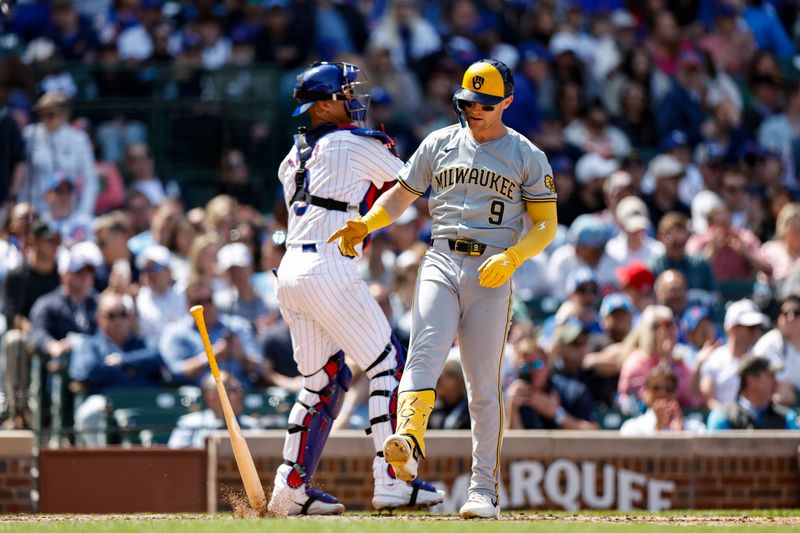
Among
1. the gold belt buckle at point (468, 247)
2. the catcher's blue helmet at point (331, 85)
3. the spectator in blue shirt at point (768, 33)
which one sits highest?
the spectator in blue shirt at point (768, 33)

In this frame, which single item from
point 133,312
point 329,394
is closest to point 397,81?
point 133,312

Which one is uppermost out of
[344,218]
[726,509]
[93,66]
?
[93,66]

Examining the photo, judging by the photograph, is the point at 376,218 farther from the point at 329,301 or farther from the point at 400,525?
the point at 400,525

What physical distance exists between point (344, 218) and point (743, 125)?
10563mm

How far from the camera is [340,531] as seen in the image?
20.8 feet

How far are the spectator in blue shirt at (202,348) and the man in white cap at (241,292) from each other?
308 mm

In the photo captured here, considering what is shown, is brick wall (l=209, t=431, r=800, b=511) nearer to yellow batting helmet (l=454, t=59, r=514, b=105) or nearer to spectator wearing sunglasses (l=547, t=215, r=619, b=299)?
yellow batting helmet (l=454, t=59, r=514, b=105)

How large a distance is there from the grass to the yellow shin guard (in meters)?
0.39

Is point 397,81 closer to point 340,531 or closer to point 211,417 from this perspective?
point 211,417

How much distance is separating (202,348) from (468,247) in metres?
4.76

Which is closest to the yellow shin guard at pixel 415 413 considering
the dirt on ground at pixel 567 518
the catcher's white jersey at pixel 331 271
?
the dirt on ground at pixel 567 518

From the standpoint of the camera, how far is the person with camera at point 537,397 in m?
10.5

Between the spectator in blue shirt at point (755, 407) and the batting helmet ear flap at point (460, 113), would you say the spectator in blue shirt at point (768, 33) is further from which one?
the batting helmet ear flap at point (460, 113)

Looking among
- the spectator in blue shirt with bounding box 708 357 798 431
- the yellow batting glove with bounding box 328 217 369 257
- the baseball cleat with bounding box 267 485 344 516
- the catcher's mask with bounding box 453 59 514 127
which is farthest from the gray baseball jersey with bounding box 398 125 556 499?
the spectator in blue shirt with bounding box 708 357 798 431
